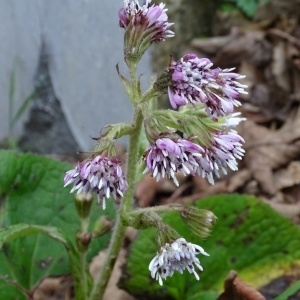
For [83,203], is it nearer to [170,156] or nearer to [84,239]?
[84,239]

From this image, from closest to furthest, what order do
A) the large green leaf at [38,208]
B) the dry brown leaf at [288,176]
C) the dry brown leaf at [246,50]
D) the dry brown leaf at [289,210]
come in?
1. the large green leaf at [38,208]
2. the dry brown leaf at [289,210]
3. the dry brown leaf at [288,176]
4. the dry brown leaf at [246,50]

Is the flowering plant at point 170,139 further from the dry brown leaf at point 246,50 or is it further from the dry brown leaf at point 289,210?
the dry brown leaf at point 246,50

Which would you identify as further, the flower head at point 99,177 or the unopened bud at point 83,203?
the unopened bud at point 83,203

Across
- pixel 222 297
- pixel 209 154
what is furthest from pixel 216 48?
pixel 209 154

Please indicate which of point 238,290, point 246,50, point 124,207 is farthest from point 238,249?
point 246,50

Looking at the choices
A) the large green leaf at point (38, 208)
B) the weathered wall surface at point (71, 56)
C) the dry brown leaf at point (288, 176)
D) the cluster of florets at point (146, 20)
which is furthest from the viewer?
the weathered wall surface at point (71, 56)

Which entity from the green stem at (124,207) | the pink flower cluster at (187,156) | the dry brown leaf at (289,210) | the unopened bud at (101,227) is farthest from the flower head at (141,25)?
the dry brown leaf at (289,210)

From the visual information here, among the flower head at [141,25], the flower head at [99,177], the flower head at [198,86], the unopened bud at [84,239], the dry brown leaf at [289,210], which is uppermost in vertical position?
the flower head at [141,25]
